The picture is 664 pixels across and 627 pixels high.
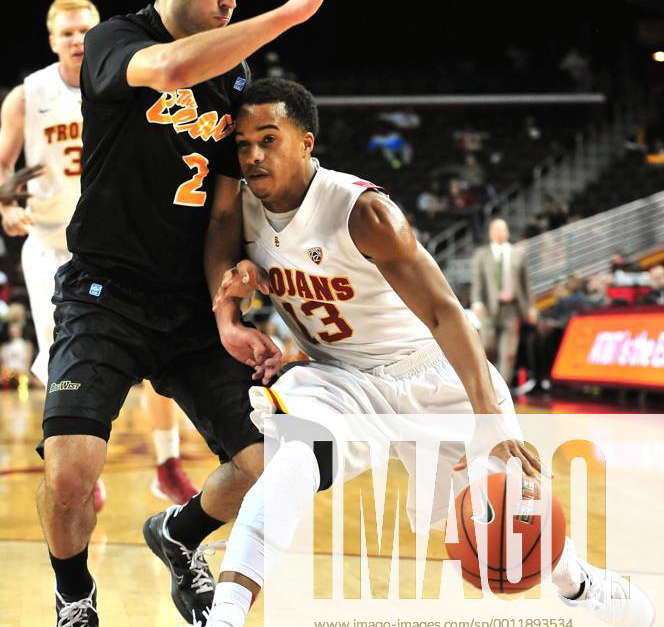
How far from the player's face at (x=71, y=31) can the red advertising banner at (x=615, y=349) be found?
20.8 feet

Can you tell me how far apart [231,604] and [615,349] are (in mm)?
8187

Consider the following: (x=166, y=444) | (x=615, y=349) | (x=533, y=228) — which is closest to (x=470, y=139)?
(x=533, y=228)

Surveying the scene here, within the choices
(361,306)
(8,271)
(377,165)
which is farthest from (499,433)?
(377,165)

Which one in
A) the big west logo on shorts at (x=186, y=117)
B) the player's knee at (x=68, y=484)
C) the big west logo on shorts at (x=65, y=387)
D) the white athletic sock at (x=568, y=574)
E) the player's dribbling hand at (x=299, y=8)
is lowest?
the white athletic sock at (x=568, y=574)

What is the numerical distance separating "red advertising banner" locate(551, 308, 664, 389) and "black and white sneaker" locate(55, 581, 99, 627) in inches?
282

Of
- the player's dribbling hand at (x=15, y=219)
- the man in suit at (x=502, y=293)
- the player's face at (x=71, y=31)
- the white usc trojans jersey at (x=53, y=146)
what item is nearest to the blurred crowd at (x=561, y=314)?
the man in suit at (x=502, y=293)

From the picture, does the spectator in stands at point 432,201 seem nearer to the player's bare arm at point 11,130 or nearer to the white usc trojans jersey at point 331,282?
the player's bare arm at point 11,130

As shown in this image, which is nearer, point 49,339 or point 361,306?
point 361,306

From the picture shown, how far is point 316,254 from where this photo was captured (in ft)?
10.0

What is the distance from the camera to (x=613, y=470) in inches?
238

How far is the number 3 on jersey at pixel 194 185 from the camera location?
3.10 metres

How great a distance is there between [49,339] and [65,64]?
1239mm

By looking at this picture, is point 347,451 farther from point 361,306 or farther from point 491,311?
point 491,311

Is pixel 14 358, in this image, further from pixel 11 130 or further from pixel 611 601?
pixel 611 601
